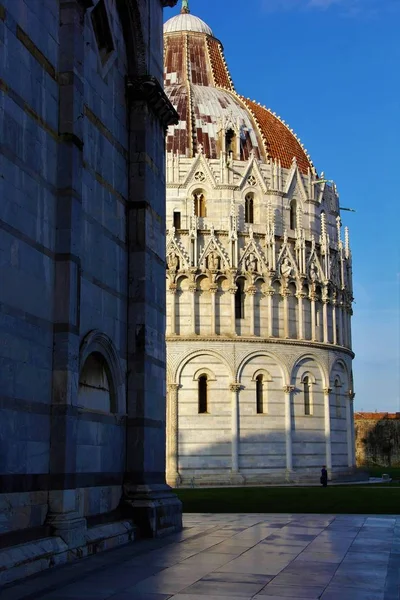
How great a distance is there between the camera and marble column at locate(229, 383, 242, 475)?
164ft

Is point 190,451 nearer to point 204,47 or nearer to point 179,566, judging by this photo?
point 204,47

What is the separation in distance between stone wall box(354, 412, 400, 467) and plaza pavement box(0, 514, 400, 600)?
75.7 metres

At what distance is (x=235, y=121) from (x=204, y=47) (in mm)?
10006

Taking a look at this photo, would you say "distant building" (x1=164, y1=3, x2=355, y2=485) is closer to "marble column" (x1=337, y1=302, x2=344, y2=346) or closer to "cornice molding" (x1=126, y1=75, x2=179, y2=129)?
"marble column" (x1=337, y1=302, x2=344, y2=346)

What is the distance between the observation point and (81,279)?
14391 millimetres

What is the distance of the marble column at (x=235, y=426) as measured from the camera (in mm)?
49875

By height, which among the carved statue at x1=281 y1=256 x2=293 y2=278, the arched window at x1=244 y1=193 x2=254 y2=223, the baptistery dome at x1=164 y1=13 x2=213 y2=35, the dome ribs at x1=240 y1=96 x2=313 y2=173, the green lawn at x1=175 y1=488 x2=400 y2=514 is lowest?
the green lawn at x1=175 y1=488 x2=400 y2=514

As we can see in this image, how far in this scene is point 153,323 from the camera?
57.6ft

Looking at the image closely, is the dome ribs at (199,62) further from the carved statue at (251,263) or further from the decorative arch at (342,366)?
Result: the decorative arch at (342,366)

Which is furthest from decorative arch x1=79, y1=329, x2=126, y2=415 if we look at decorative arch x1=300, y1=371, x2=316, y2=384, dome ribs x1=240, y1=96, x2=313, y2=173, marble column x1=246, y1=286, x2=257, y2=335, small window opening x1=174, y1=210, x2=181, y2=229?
dome ribs x1=240, y1=96, x2=313, y2=173

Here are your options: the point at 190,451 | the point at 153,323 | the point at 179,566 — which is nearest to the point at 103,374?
the point at 153,323

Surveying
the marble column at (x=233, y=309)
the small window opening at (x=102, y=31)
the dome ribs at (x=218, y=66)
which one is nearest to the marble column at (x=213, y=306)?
the marble column at (x=233, y=309)

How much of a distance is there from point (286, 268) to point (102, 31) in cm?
3767

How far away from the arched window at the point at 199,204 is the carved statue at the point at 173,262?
146 inches
